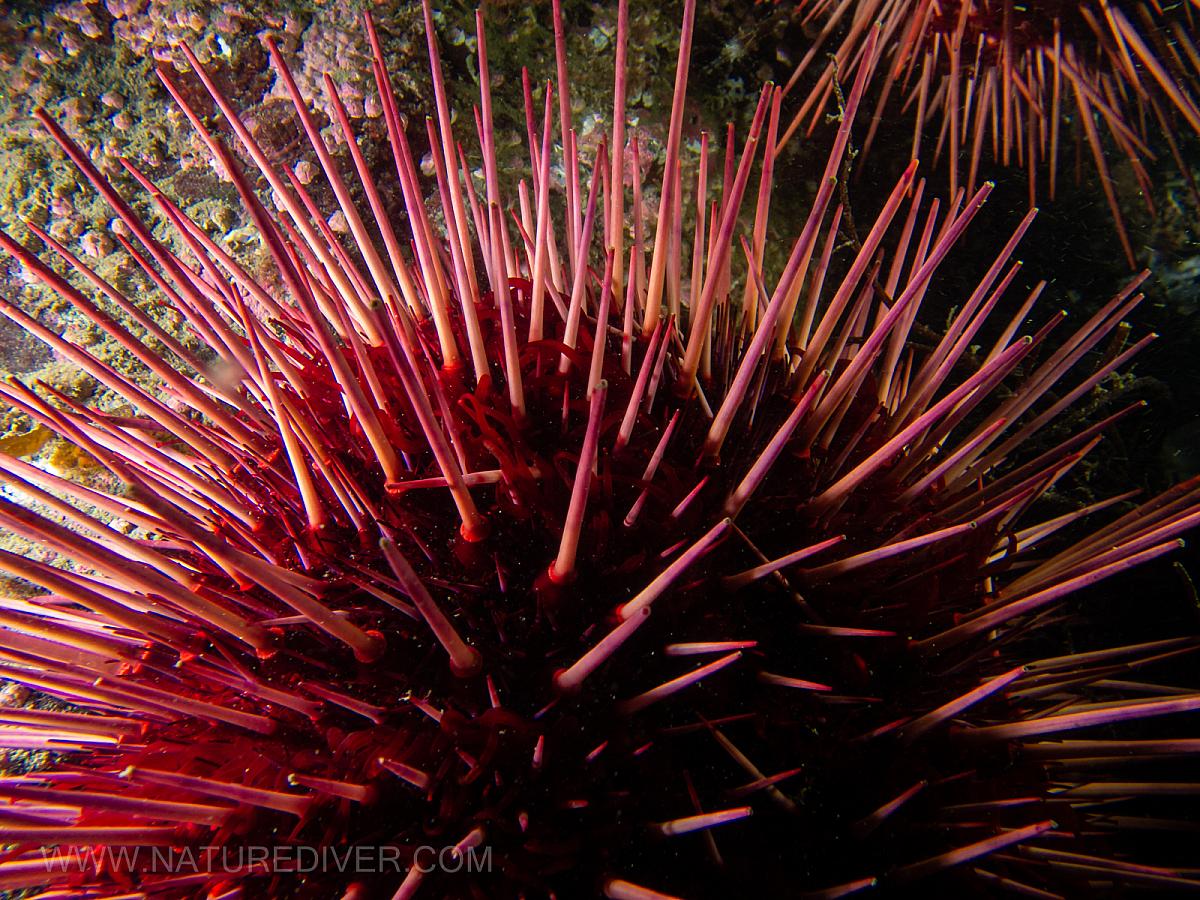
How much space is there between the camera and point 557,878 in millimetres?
800

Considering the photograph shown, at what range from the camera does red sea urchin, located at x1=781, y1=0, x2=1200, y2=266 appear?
1.83 meters

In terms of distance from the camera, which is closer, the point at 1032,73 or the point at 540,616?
the point at 540,616

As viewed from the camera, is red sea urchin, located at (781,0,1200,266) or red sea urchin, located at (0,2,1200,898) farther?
red sea urchin, located at (781,0,1200,266)

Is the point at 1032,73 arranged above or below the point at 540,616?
above

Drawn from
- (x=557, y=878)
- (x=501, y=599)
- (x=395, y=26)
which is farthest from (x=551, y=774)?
(x=395, y=26)

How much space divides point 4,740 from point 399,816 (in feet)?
2.42

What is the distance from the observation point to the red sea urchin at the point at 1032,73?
6.02 ft

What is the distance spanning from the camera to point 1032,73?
2004 mm

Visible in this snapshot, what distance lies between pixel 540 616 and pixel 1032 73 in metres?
2.32

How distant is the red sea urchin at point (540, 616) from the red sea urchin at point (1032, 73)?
1056mm

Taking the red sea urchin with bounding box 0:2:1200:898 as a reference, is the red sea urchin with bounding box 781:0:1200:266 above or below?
above

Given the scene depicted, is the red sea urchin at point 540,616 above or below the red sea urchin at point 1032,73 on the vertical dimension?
below

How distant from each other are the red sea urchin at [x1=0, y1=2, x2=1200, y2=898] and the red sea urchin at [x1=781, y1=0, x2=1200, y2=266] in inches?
41.6

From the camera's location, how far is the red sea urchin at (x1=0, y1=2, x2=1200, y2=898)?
794 mm
